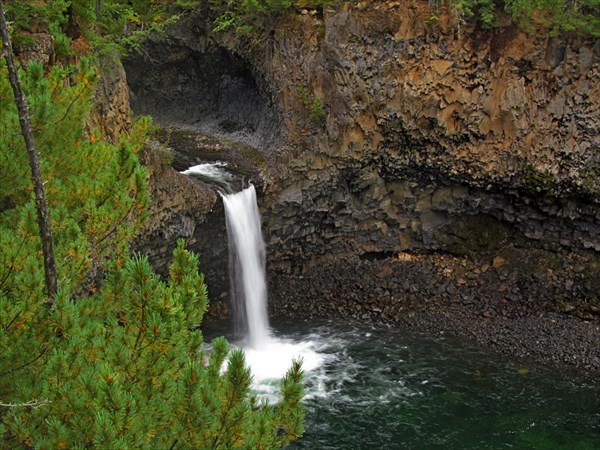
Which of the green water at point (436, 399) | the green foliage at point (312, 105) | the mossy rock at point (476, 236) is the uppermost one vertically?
the green foliage at point (312, 105)

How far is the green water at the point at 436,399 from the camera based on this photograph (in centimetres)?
1391

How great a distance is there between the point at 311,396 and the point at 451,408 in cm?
381

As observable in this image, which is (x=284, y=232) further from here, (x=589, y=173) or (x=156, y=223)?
(x=589, y=173)

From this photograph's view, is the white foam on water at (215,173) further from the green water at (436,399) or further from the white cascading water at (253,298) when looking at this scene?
the green water at (436,399)

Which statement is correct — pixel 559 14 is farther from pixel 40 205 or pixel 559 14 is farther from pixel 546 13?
pixel 40 205

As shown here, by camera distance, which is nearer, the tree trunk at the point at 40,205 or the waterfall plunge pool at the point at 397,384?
the tree trunk at the point at 40,205

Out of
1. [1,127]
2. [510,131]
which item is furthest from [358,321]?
[1,127]

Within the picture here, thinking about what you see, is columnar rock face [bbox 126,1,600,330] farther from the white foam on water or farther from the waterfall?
the white foam on water

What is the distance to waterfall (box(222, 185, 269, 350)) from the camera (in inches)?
728

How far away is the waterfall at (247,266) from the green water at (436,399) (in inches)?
61.1

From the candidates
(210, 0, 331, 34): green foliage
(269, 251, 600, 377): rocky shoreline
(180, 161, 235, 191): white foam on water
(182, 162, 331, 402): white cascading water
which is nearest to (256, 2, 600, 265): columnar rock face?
(210, 0, 331, 34): green foliage

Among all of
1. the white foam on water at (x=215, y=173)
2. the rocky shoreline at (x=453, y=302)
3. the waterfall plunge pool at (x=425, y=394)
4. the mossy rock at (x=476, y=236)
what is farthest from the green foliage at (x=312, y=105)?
the waterfall plunge pool at (x=425, y=394)

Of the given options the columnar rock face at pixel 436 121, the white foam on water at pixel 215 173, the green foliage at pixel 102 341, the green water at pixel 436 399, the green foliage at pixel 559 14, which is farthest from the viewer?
the columnar rock face at pixel 436 121

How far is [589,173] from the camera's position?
19156 millimetres
